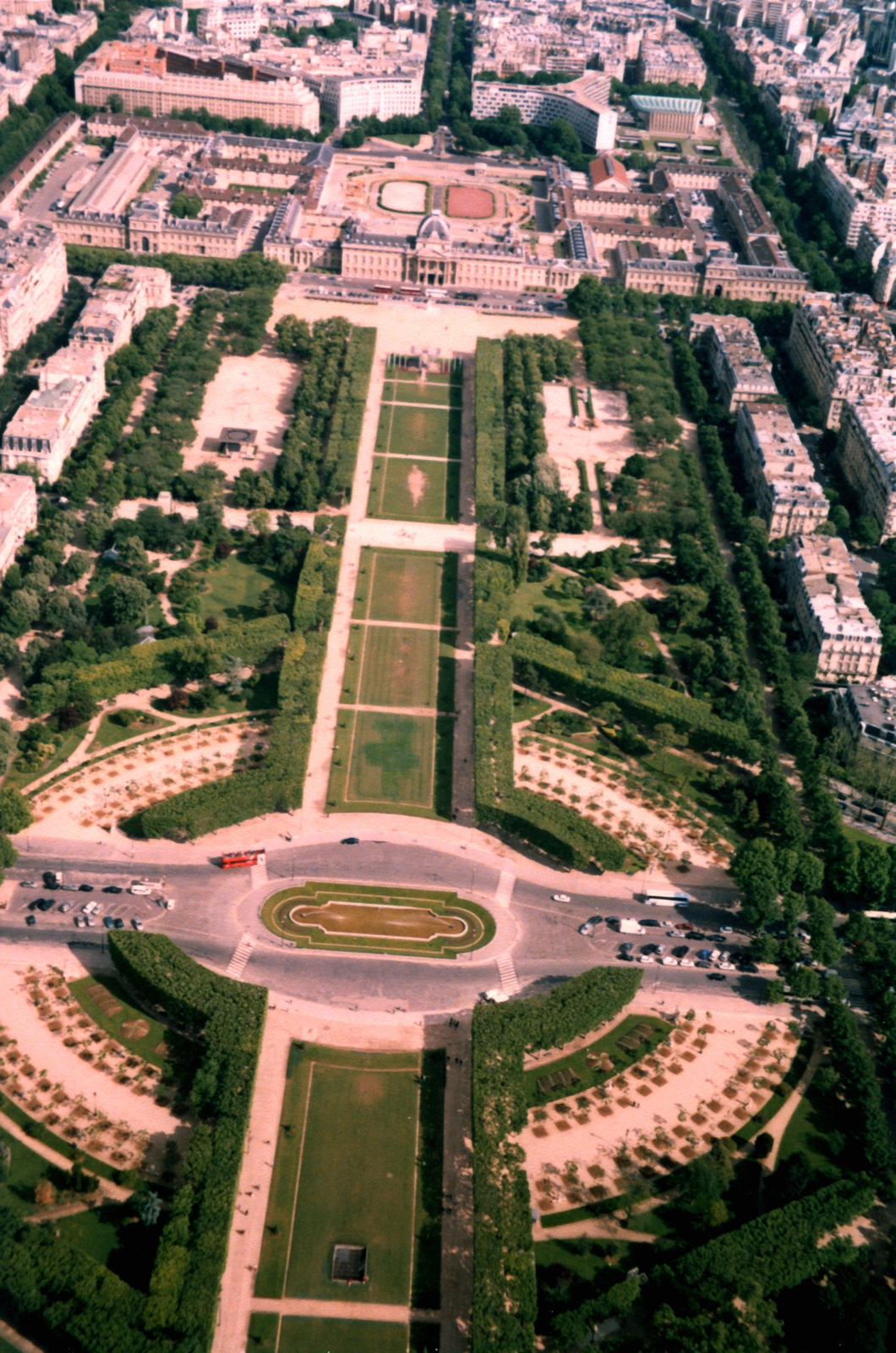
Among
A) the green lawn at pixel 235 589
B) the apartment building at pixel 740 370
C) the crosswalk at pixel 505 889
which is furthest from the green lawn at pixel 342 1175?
the apartment building at pixel 740 370

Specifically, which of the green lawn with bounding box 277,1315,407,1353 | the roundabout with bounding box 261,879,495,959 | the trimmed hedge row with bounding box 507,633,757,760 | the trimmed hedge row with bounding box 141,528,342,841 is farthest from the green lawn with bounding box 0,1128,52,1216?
the trimmed hedge row with bounding box 507,633,757,760

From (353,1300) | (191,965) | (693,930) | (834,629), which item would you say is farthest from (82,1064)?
(834,629)

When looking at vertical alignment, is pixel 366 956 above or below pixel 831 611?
below

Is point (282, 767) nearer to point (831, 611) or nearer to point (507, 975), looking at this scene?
point (507, 975)

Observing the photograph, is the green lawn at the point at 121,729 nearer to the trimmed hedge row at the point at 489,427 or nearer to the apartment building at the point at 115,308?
the trimmed hedge row at the point at 489,427

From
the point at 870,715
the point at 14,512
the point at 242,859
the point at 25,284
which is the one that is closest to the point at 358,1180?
the point at 242,859

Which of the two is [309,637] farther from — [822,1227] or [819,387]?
[819,387]

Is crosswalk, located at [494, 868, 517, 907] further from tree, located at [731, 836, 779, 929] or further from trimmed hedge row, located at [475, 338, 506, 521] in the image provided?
trimmed hedge row, located at [475, 338, 506, 521]
